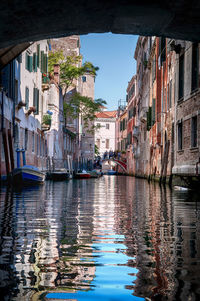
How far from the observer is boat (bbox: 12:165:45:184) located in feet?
63.3

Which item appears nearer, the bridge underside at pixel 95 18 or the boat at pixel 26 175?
the bridge underside at pixel 95 18

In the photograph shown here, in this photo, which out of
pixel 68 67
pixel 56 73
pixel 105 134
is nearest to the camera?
pixel 56 73

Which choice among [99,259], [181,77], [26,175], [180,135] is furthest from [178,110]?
[99,259]

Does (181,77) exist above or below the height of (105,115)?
below

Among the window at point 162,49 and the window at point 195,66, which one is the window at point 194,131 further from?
the window at point 162,49

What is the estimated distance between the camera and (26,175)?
779 inches

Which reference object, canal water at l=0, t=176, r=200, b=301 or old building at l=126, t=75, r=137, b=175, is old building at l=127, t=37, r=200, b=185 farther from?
old building at l=126, t=75, r=137, b=175

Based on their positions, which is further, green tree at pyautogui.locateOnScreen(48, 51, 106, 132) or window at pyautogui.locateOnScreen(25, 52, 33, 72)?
green tree at pyautogui.locateOnScreen(48, 51, 106, 132)

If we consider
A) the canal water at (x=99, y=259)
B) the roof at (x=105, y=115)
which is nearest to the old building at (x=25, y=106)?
the canal water at (x=99, y=259)

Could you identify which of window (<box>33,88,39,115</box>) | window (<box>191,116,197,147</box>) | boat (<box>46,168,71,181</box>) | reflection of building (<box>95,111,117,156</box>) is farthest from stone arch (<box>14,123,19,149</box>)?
reflection of building (<box>95,111,117,156</box>)

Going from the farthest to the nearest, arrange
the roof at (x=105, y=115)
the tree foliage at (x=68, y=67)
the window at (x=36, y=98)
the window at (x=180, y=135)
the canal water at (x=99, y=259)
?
the roof at (x=105, y=115) → the tree foliage at (x=68, y=67) → the window at (x=36, y=98) → the window at (x=180, y=135) → the canal water at (x=99, y=259)

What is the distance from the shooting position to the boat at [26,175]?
63.3ft

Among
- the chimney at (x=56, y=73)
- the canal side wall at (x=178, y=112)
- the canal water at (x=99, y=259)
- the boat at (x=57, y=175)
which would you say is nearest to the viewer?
the canal water at (x=99, y=259)

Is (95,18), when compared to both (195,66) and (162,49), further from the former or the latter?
(162,49)
